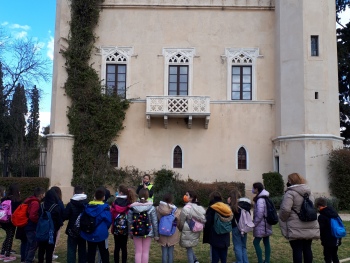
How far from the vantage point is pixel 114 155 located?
55.4 feet

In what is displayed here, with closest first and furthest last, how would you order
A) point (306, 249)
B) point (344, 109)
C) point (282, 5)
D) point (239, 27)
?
point (306, 249) < point (282, 5) < point (239, 27) < point (344, 109)

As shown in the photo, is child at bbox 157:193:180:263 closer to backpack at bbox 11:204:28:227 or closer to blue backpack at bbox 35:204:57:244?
blue backpack at bbox 35:204:57:244

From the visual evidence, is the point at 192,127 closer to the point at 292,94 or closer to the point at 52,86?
the point at 292,94

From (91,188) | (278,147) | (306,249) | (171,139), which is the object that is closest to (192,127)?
(171,139)

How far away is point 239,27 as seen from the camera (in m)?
17.3

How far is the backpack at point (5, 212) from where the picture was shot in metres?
6.72

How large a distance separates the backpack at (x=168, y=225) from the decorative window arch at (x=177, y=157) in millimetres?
10633

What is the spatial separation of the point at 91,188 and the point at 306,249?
12.2 meters

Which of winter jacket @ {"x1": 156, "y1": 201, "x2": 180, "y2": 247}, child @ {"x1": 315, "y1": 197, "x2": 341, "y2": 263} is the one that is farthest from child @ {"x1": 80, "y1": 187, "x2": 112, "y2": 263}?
child @ {"x1": 315, "y1": 197, "x2": 341, "y2": 263}

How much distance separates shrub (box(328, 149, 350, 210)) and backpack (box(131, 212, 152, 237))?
11507 millimetres

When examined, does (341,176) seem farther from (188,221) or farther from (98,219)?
(98,219)

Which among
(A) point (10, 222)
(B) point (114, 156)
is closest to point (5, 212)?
(A) point (10, 222)

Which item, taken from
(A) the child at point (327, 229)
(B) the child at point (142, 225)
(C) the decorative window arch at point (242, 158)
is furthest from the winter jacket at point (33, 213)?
(C) the decorative window arch at point (242, 158)

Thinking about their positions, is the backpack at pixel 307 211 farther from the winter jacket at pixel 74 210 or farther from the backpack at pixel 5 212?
the backpack at pixel 5 212
